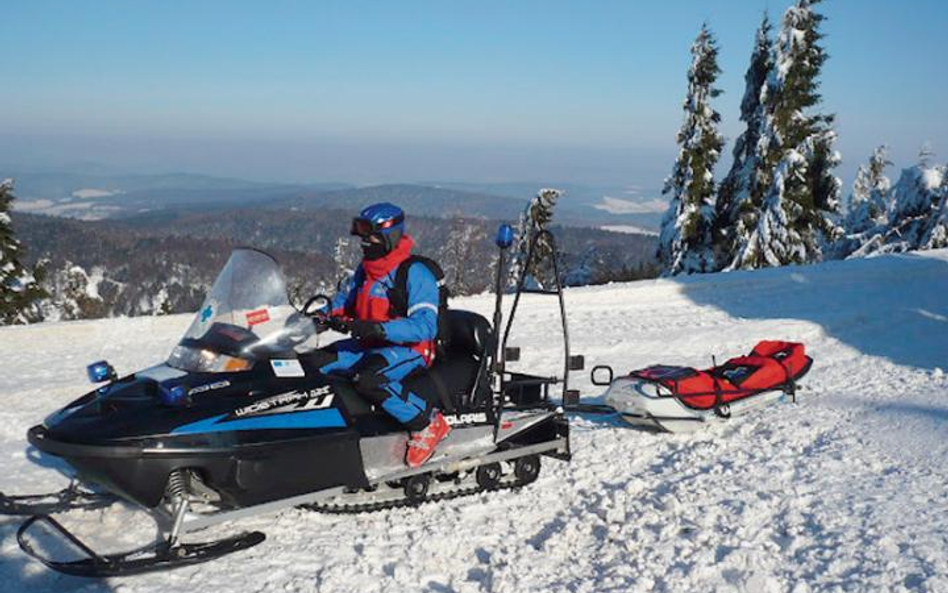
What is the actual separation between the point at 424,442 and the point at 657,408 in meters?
2.22

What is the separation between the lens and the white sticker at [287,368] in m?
4.46

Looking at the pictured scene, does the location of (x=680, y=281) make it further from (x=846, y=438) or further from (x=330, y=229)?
(x=330, y=229)

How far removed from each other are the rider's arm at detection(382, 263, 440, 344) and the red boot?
0.54 metres

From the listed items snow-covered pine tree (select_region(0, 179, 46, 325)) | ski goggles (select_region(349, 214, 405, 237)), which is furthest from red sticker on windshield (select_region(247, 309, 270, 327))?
snow-covered pine tree (select_region(0, 179, 46, 325))

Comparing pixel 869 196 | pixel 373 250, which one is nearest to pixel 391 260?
pixel 373 250

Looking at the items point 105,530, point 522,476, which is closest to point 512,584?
point 522,476

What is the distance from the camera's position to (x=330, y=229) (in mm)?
→ 90875

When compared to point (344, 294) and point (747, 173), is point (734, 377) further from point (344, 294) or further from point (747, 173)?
point (747, 173)

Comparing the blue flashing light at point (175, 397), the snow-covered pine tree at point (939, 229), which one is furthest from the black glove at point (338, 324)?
the snow-covered pine tree at point (939, 229)

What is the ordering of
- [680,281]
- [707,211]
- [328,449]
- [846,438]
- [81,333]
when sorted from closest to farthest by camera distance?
[328,449] < [846,438] < [81,333] < [680,281] < [707,211]

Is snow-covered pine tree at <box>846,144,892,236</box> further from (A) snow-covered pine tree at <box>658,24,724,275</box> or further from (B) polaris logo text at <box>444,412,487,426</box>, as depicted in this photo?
(B) polaris logo text at <box>444,412,487,426</box>

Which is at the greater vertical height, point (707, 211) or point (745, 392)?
point (707, 211)

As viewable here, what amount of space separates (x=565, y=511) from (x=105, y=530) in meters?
2.76

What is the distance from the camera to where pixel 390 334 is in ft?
15.5
